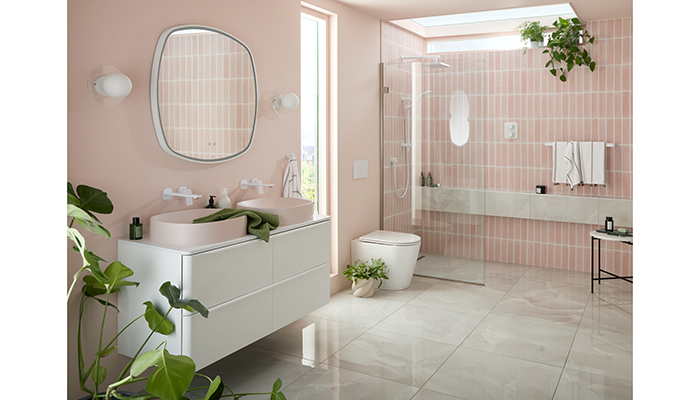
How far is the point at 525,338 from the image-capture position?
313 centimetres

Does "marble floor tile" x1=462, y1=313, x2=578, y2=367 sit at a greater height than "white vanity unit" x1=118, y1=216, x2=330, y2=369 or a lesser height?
lesser

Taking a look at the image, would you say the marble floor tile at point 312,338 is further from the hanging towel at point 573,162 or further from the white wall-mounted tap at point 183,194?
the hanging towel at point 573,162

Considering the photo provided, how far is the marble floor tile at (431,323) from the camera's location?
3197 mm

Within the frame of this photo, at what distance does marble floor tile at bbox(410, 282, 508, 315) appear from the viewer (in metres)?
3.73

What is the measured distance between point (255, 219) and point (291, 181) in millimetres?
828

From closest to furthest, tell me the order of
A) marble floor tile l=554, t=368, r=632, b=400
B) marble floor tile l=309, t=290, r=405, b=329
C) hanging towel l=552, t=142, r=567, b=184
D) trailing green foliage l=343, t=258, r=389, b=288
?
marble floor tile l=554, t=368, r=632, b=400 → marble floor tile l=309, t=290, r=405, b=329 → trailing green foliage l=343, t=258, r=389, b=288 → hanging towel l=552, t=142, r=567, b=184

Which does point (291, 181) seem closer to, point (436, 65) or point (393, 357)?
point (393, 357)

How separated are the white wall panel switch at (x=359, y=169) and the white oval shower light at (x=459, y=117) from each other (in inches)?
31.1

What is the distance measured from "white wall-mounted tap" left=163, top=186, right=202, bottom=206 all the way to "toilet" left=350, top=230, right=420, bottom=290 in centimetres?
181

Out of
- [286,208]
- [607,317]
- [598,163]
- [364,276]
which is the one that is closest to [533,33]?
[598,163]

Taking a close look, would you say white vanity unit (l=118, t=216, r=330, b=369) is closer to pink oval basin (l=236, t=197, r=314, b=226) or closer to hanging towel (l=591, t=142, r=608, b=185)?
pink oval basin (l=236, t=197, r=314, b=226)

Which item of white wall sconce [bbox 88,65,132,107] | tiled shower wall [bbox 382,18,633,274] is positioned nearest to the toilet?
tiled shower wall [bbox 382,18,633,274]

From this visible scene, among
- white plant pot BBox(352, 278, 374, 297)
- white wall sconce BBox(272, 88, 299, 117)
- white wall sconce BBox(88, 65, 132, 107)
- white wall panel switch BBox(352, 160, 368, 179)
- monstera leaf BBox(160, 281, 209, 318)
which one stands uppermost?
white wall sconce BBox(272, 88, 299, 117)

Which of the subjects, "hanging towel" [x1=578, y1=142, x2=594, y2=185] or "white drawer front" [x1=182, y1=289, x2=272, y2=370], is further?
"hanging towel" [x1=578, y1=142, x2=594, y2=185]
